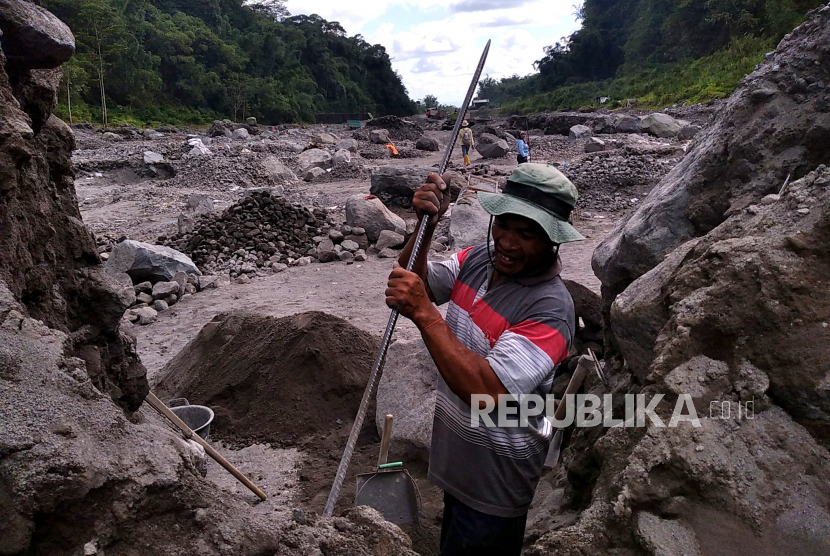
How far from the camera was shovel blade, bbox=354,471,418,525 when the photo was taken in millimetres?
2781

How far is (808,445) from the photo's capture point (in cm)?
141

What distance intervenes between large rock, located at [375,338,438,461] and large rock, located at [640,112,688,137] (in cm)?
1759

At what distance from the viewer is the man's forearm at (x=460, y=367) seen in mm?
1629

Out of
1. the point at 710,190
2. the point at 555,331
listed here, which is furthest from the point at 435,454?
the point at 710,190

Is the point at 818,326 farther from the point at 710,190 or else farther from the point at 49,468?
the point at 49,468

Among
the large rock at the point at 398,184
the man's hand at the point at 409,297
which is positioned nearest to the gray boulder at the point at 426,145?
the large rock at the point at 398,184

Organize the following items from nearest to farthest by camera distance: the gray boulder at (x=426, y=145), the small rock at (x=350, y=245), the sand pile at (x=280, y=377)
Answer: the sand pile at (x=280, y=377) → the small rock at (x=350, y=245) → the gray boulder at (x=426, y=145)

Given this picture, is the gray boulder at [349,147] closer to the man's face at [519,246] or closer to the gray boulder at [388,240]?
the gray boulder at [388,240]

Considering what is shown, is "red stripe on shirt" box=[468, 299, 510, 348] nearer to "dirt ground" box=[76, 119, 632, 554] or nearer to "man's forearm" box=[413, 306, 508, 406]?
"man's forearm" box=[413, 306, 508, 406]

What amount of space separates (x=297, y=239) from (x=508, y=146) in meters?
14.2

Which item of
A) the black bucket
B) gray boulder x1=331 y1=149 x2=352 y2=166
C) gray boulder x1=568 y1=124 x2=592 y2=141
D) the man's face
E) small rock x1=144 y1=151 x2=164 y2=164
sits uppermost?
gray boulder x1=568 y1=124 x2=592 y2=141

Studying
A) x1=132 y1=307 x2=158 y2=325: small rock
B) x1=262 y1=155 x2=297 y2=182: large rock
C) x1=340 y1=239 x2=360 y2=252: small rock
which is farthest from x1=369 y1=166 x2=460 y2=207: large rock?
x1=132 y1=307 x2=158 y2=325: small rock

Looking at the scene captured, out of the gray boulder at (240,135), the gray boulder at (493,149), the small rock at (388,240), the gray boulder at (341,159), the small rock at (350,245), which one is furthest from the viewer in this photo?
the gray boulder at (240,135)

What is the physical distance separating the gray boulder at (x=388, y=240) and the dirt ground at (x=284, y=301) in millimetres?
374
